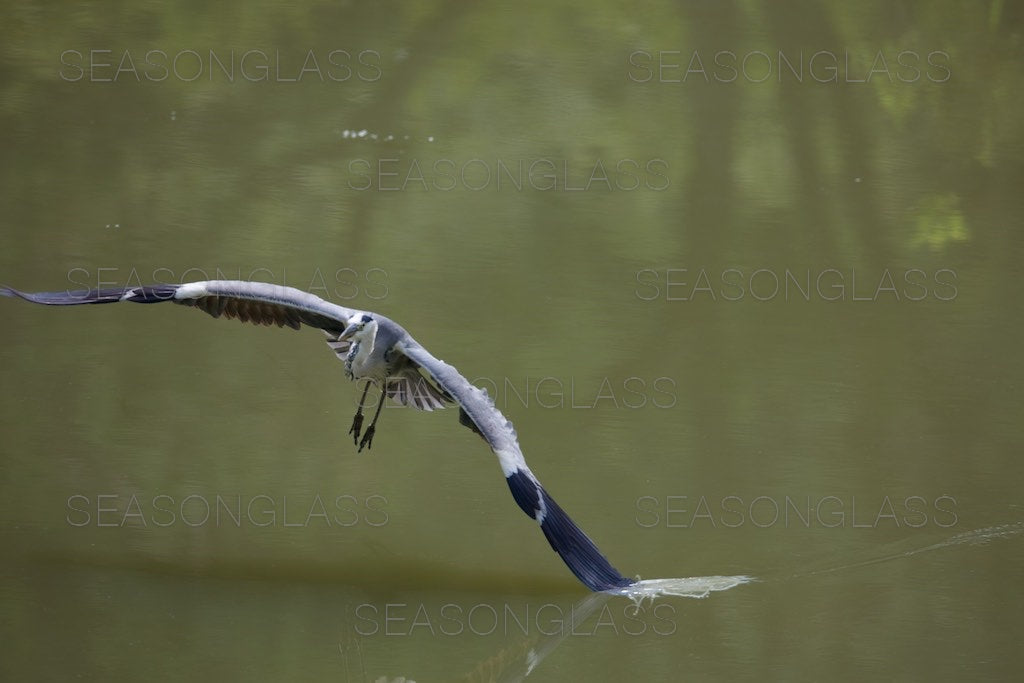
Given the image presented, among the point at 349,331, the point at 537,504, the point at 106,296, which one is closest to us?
the point at 537,504

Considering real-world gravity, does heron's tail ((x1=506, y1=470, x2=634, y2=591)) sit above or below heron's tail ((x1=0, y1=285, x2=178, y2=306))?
below

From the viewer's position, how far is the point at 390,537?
13.0 feet

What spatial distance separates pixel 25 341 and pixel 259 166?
1308 millimetres

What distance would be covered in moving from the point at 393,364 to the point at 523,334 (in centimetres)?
119

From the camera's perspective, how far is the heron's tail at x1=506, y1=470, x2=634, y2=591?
10.3ft

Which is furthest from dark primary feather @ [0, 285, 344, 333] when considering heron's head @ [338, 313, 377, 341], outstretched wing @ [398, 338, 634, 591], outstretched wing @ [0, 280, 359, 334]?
outstretched wing @ [398, 338, 634, 591]

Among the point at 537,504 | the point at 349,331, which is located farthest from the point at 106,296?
the point at 537,504

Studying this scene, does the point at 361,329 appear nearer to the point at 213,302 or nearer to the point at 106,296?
the point at 213,302

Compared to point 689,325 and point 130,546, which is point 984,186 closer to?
point 689,325

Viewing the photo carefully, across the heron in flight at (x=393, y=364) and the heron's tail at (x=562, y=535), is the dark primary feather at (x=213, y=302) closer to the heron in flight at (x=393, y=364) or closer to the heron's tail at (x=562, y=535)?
the heron in flight at (x=393, y=364)

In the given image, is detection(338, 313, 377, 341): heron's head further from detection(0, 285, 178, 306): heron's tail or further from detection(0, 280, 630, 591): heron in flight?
detection(0, 285, 178, 306): heron's tail

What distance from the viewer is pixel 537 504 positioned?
10.4 feet

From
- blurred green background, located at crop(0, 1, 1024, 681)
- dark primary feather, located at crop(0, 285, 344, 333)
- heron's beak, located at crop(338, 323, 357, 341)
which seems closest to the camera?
heron's beak, located at crop(338, 323, 357, 341)

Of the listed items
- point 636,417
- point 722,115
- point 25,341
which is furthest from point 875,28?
point 25,341
